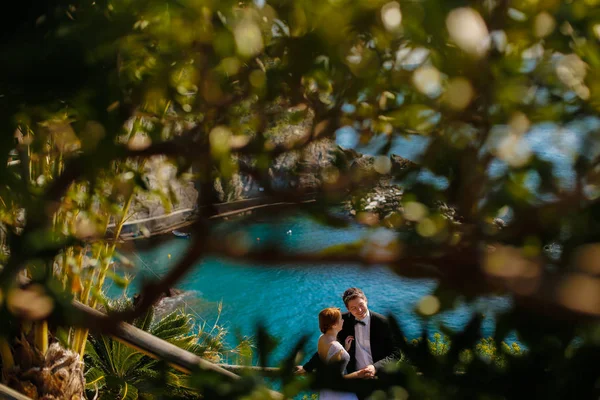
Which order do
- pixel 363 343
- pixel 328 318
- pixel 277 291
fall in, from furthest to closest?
pixel 277 291
pixel 363 343
pixel 328 318

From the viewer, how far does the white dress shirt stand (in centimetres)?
312

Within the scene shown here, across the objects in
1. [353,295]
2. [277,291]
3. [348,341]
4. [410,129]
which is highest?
[410,129]

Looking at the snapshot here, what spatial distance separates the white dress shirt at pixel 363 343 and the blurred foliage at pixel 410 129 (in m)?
2.52

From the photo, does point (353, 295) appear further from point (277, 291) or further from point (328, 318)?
point (277, 291)

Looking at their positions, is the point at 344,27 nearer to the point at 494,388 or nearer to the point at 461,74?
the point at 461,74

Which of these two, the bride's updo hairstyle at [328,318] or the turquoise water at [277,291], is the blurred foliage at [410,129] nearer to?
the bride's updo hairstyle at [328,318]

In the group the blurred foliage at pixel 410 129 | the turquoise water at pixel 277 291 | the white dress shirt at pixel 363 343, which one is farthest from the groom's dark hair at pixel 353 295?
the turquoise water at pixel 277 291

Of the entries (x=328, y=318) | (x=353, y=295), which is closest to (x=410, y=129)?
(x=328, y=318)

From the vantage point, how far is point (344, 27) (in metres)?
0.61

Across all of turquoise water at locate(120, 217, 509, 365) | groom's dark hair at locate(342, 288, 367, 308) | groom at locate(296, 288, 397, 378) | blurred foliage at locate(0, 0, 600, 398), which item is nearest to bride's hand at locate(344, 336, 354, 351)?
groom at locate(296, 288, 397, 378)

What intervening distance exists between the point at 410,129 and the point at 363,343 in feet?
8.67

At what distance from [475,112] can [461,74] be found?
5 centimetres

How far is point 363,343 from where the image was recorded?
10.5 feet

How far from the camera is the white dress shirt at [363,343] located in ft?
10.2
